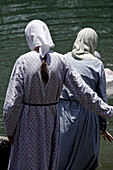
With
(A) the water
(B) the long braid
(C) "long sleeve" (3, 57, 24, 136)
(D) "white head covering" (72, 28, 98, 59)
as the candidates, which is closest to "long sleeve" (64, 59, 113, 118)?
(B) the long braid

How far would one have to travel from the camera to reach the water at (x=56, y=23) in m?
9.73

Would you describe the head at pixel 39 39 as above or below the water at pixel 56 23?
above

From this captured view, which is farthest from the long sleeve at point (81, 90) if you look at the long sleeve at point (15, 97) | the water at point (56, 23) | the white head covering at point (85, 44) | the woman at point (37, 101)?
the water at point (56, 23)

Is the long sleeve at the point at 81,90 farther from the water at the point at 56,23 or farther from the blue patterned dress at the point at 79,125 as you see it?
the water at the point at 56,23

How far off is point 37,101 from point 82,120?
1.06 metres

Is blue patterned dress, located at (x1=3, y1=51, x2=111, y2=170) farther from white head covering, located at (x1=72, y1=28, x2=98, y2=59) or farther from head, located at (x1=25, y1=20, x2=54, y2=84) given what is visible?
white head covering, located at (x1=72, y1=28, x2=98, y2=59)

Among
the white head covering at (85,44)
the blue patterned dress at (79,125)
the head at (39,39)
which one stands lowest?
the blue patterned dress at (79,125)

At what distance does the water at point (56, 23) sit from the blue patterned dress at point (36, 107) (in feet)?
10.3

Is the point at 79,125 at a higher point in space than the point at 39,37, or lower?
lower

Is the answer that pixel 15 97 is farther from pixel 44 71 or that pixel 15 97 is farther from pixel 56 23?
pixel 56 23

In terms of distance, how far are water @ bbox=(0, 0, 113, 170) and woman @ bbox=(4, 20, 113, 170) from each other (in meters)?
3.16

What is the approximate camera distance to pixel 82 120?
4590mm

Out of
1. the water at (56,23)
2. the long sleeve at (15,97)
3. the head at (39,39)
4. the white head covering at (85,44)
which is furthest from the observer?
the water at (56,23)

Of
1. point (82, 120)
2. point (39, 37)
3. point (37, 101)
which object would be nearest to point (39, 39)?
point (39, 37)
